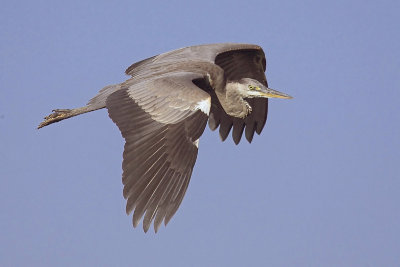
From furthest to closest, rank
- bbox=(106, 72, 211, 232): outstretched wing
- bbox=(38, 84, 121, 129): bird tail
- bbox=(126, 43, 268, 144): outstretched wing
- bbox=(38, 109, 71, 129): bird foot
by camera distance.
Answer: bbox=(126, 43, 268, 144): outstretched wing
bbox=(38, 109, 71, 129): bird foot
bbox=(38, 84, 121, 129): bird tail
bbox=(106, 72, 211, 232): outstretched wing

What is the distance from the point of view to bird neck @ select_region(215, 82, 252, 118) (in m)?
10.3

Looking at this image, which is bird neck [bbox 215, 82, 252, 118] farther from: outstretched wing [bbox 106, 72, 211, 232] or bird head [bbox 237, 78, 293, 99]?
outstretched wing [bbox 106, 72, 211, 232]

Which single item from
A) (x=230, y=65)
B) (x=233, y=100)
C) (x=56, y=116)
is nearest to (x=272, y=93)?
(x=233, y=100)

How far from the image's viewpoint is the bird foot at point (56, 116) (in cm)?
1027

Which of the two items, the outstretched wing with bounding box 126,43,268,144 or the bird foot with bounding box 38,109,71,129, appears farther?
the outstretched wing with bounding box 126,43,268,144

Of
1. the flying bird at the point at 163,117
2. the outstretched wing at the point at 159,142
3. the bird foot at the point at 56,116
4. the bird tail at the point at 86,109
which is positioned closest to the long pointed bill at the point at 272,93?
the flying bird at the point at 163,117

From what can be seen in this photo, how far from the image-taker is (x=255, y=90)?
10.3 meters

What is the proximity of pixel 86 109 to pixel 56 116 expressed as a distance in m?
0.64

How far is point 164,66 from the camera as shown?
10.3 meters

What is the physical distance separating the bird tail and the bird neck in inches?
57.4

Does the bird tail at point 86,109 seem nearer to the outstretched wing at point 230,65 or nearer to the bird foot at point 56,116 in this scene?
the bird foot at point 56,116

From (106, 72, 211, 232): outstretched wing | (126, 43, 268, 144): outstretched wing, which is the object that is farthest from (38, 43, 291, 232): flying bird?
(126, 43, 268, 144): outstretched wing

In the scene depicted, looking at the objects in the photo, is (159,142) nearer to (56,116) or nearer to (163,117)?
(163,117)

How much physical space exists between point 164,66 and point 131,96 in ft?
5.11
